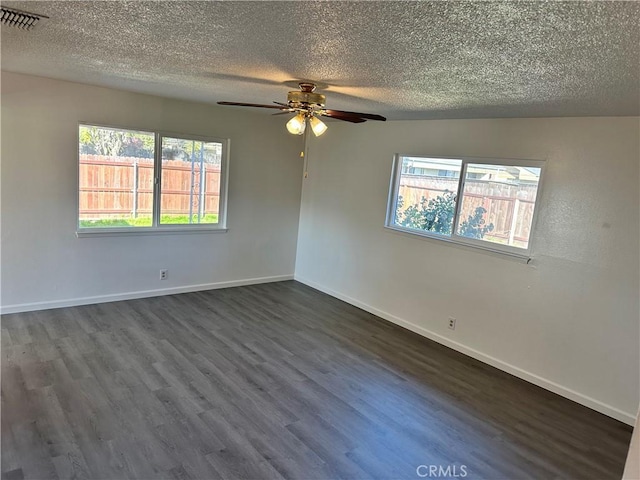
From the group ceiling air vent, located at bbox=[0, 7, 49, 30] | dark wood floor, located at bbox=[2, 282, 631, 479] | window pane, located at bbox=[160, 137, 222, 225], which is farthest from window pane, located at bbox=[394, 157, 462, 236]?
A: ceiling air vent, located at bbox=[0, 7, 49, 30]

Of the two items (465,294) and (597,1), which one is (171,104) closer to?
(465,294)

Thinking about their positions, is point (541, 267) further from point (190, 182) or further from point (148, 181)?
point (148, 181)

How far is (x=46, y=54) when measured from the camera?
2811 millimetres

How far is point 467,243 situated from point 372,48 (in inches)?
103

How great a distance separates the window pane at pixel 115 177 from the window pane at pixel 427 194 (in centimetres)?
290

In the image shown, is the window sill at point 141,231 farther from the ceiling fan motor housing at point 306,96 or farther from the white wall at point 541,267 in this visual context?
the ceiling fan motor housing at point 306,96

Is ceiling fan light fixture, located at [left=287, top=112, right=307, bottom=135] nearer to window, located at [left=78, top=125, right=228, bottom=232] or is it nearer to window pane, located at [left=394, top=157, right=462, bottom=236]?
window pane, located at [left=394, top=157, right=462, bottom=236]

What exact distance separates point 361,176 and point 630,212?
2.80 m

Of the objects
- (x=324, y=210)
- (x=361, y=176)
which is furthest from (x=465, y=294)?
(x=324, y=210)

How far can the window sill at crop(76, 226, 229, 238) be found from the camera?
4.43 m

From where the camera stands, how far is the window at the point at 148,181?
14.4ft

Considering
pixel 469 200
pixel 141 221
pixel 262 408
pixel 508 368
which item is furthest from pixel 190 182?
pixel 508 368

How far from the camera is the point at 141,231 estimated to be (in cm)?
477

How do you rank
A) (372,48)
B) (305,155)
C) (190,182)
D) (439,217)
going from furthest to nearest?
(305,155) → (190,182) → (439,217) → (372,48)
